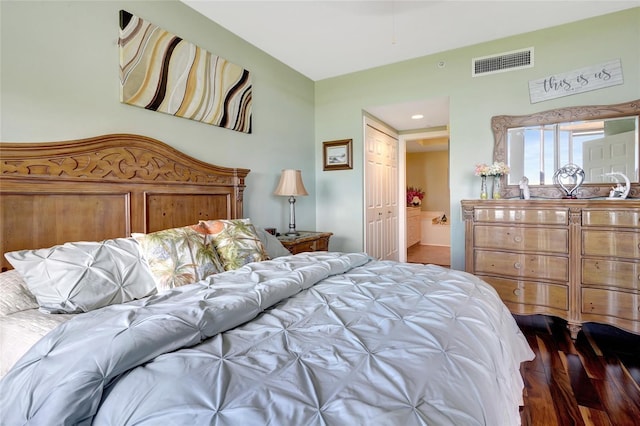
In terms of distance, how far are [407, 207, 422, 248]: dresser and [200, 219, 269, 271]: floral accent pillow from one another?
209 inches

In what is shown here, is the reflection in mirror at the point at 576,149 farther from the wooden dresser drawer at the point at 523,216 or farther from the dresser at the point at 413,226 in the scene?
the dresser at the point at 413,226

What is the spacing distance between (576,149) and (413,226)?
450 centimetres

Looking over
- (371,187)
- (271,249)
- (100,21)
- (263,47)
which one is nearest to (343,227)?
(371,187)

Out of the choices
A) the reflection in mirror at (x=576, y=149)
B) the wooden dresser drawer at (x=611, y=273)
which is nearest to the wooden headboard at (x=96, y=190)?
the reflection in mirror at (x=576, y=149)

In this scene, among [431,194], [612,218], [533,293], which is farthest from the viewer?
[431,194]

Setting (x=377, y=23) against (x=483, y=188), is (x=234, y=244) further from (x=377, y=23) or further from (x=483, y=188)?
(x=483, y=188)

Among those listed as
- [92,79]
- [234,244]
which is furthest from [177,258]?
[92,79]

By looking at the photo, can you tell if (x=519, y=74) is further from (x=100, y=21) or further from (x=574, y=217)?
(x=100, y=21)

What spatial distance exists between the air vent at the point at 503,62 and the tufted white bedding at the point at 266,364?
2764mm

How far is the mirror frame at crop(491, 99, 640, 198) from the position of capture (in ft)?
8.77

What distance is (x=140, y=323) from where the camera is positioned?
3.06 ft

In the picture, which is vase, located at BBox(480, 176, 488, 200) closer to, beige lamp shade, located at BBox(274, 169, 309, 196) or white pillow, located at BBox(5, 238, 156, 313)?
beige lamp shade, located at BBox(274, 169, 309, 196)

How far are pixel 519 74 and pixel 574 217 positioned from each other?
1.48 m

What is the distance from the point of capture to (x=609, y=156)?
108 inches
